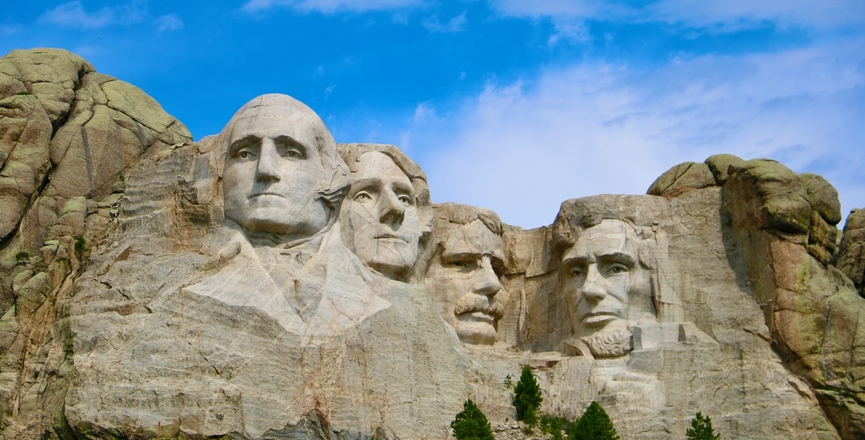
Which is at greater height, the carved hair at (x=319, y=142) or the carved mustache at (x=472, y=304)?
the carved hair at (x=319, y=142)

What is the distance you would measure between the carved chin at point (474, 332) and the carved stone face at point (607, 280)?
144cm

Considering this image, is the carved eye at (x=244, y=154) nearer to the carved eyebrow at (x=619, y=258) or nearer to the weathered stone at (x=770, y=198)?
the carved eyebrow at (x=619, y=258)

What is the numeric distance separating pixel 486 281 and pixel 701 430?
490 centimetres

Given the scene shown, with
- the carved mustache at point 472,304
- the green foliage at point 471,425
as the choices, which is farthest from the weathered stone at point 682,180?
the green foliage at point 471,425

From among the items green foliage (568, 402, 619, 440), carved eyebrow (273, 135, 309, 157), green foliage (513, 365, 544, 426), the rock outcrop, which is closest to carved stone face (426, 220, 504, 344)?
green foliage (513, 365, 544, 426)

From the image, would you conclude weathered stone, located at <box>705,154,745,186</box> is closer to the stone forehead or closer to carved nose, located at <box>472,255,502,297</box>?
the stone forehead

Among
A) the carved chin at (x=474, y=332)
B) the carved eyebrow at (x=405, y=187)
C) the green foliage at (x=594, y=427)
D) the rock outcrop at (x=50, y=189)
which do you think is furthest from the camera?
the carved chin at (x=474, y=332)

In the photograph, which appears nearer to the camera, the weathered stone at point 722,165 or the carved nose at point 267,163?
the carved nose at point 267,163

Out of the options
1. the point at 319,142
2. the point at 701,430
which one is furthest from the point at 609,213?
the point at 319,142

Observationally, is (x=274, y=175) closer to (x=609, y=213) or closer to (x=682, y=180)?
(x=609, y=213)

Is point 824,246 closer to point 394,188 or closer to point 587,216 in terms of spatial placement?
point 587,216

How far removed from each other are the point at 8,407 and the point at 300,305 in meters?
4.27

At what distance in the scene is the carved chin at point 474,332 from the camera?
86.6ft

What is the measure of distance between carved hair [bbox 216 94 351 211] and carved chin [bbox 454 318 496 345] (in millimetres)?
3468
